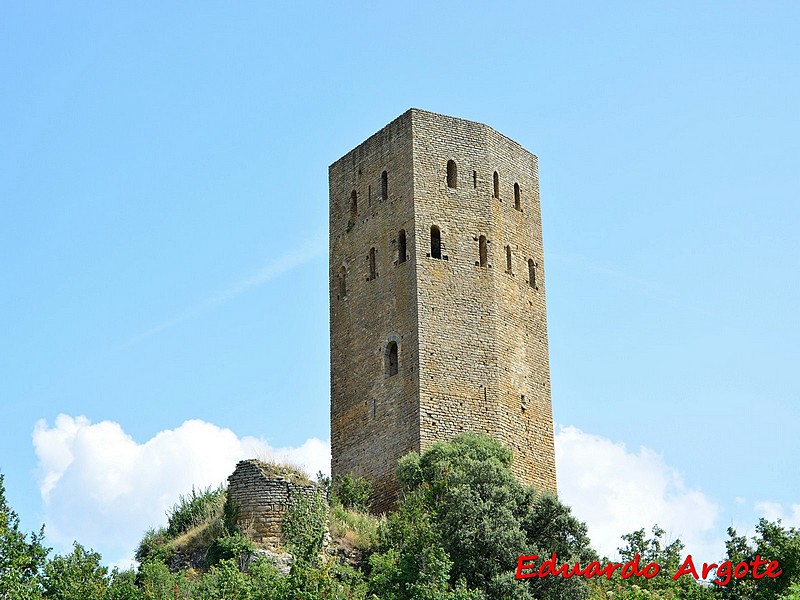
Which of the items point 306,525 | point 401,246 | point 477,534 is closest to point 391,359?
point 401,246

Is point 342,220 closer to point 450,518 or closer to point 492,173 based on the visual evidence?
point 492,173

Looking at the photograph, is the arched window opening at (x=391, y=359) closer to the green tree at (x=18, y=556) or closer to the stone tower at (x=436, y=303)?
the stone tower at (x=436, y=303)

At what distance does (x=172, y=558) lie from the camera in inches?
1148

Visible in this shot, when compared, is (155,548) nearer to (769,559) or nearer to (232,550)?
(232,550)

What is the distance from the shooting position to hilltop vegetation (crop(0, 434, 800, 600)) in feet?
82.9

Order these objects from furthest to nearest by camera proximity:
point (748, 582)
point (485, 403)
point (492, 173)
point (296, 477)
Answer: point (492, 173) < point (485, 403) < point (296, 477) < point (748, 582)

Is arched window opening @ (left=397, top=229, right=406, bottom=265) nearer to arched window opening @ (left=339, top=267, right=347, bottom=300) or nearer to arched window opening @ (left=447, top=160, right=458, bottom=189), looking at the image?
arched window opening @ (left=447, top=160, right=458, bottom=189)

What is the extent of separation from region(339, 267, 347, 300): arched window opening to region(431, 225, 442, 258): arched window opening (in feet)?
9.98

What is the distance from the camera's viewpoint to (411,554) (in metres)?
26.8

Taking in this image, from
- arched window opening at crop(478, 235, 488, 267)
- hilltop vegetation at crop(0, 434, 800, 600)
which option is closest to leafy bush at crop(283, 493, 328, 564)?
hilltop vegetation at crop(0, 434, 800, 600)

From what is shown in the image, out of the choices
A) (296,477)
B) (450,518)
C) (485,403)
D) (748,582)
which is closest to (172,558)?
(296,477)

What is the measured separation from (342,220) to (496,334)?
5.63 meters

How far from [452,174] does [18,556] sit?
14.8m

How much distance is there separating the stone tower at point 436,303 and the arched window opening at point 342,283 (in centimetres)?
3
